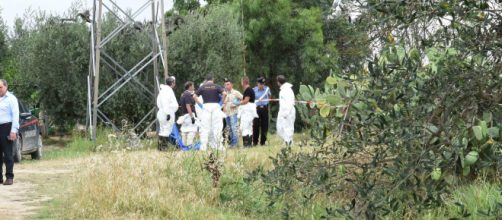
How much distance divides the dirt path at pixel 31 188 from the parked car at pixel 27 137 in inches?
37.3

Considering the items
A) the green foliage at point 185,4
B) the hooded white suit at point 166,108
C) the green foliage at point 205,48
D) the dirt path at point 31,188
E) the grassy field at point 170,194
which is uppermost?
the green foliage at point 185,4

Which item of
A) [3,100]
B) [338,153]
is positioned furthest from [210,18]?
[338,153]

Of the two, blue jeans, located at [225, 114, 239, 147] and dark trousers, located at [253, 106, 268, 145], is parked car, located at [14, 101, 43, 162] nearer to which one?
blue jeans, located at [225, 114, 239, 147]

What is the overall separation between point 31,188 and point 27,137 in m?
6.20

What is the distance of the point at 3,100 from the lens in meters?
12.4

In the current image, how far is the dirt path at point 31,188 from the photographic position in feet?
31.0

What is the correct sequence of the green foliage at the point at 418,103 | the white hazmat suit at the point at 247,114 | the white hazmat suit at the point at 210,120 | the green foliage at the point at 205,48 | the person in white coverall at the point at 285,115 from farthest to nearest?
the green foliage at the point at 205,48 → the white hazmat suit at the point at 247,114 → the person in white coverall at the point at 285,115 → the white hazmat suit at the point at 210,120 → the green foliage at the point at 418,103

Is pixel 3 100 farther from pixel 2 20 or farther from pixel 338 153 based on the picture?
pixel 2 20

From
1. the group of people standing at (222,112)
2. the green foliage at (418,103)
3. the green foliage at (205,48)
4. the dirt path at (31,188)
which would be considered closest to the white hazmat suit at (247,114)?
the group of people standing at (222,112)

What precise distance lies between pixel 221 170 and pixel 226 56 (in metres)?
16.3

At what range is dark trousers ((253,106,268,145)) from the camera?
19.0 m

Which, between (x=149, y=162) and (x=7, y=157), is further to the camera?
(x=7, y=157)

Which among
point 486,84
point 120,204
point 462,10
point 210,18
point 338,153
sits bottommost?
point 120,204

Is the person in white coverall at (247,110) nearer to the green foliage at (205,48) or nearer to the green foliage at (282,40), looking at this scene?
the green foliage at (205,48)
